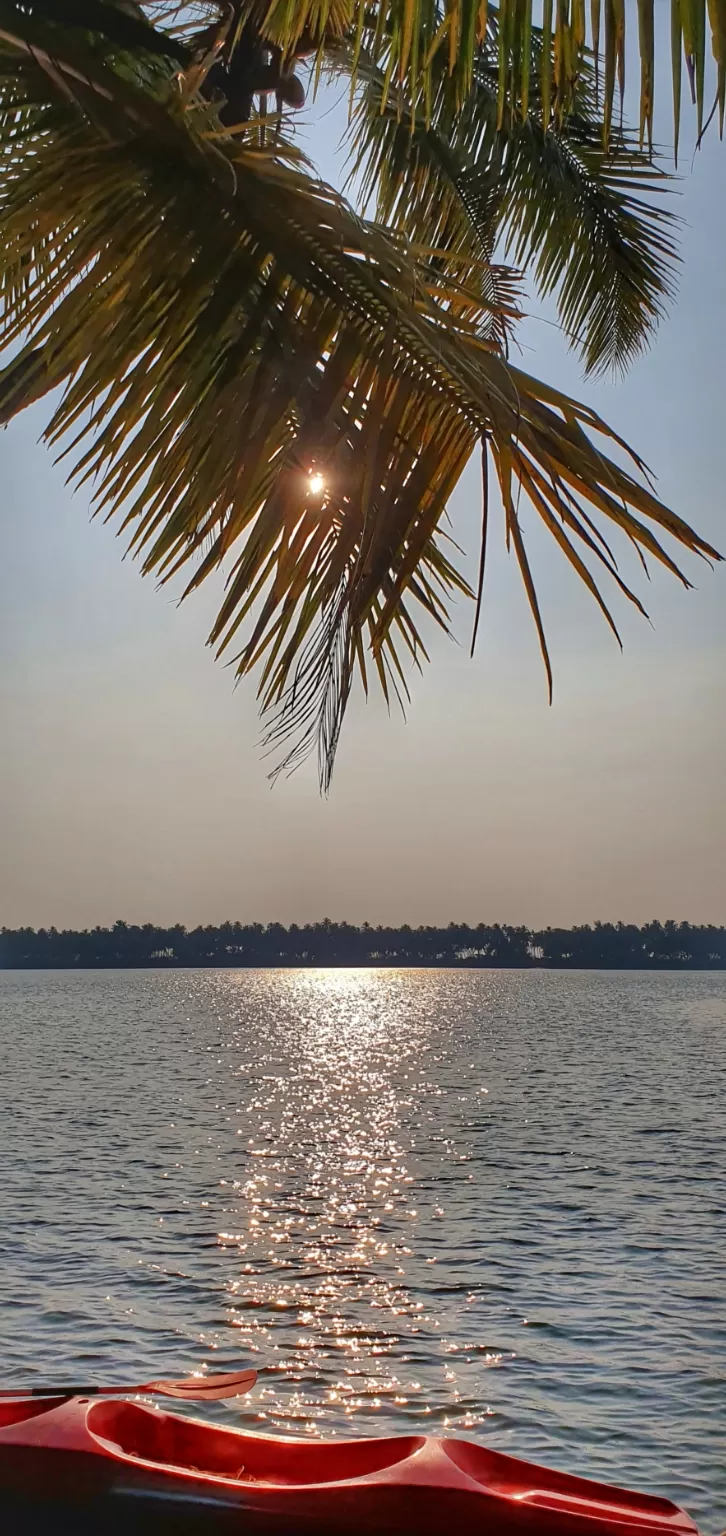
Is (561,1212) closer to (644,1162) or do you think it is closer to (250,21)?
(644,1162)

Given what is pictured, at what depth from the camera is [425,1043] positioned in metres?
69.1

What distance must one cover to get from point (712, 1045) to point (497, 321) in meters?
65.0

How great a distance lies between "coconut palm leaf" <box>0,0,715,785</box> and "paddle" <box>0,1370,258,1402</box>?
4.05 m

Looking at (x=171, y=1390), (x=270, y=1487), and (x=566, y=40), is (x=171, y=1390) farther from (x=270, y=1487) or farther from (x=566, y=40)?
(x=566, y=40)

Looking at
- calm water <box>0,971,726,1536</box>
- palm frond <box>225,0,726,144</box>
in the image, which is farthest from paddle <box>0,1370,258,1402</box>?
palm frond <box>225,0,726,144</box>

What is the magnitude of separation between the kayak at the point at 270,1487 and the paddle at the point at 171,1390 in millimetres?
414

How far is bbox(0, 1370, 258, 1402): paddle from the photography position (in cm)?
525

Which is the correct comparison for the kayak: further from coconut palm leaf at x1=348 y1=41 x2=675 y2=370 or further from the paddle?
coconut palm leaf at x1=348 y1=41 x2=675 y2=370

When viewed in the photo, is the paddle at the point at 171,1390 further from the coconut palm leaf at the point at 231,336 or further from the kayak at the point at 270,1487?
the coconut palm leaf at the point at 231,336

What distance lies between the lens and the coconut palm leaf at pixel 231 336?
2.39m

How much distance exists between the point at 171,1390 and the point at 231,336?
210 inches

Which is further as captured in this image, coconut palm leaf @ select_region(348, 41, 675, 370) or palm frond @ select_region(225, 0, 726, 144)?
coconut palm leaf @ select_region(348, 41, 675, 370)

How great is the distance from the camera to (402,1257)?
17125mm

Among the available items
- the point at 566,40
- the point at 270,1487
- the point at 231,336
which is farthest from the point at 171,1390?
the point at 566,40
